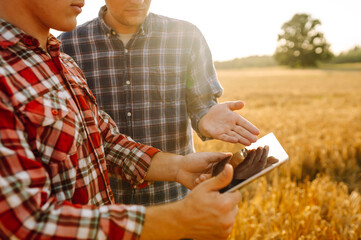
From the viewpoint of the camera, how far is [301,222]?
2.20 meters

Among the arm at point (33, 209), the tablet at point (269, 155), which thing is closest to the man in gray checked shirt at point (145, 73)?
the tablet at point (269, 155)

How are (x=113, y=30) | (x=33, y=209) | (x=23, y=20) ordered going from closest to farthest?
(x=33, y=209), (x=23, y=20), (x=113, y=30)

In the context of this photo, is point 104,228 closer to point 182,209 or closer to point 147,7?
point 182,209

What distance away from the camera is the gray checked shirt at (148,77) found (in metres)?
1.92

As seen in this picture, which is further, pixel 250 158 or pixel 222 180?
pixel 250 158

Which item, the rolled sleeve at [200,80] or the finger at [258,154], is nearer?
the finger at [258,154]

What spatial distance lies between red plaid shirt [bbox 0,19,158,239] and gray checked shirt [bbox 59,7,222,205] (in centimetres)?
56

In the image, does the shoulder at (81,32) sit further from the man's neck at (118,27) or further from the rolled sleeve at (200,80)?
the rolled sleeve at (200,80)

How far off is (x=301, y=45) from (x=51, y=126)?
176ft

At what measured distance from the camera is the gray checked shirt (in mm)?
1915

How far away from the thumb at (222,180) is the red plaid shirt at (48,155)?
0.74ft

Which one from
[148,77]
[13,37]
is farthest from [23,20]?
[148,77]

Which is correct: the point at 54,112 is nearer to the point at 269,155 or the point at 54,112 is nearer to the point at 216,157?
the point at 216,157

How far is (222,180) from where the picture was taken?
36.9 inches
